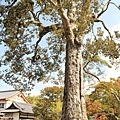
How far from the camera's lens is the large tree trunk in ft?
20.0

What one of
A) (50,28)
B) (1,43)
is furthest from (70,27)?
(1,43)

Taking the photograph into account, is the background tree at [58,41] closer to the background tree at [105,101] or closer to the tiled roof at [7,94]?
the background tree at [105,101]

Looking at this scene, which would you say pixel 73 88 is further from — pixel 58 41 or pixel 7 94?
pixel 7 94

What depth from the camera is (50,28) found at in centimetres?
793

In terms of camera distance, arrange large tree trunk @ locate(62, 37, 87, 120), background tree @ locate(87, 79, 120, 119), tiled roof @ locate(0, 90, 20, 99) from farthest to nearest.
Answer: tiled roof @ locate(0, 90, 20, 99) → background tree @ locate(87, 79, 120, 119) → large tree trunk @ locate(62, 37, 87, 120)

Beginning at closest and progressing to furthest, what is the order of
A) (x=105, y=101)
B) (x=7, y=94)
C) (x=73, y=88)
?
(x=73, y=88) → (x=105, y=101) → (x=7, y=94)

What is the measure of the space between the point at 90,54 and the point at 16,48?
2890mm

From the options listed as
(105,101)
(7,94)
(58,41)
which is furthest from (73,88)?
(7,94)

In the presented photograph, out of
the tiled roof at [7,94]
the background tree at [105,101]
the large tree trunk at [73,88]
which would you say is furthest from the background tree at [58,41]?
the tiled roof at [7,94]

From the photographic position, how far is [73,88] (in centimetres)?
635

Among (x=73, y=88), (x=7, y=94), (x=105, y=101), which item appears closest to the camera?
(x=73, y=88)

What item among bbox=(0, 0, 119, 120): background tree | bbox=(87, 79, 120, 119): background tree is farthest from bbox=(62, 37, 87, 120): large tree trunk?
bbox=(87, 79, 120, 119): background tree

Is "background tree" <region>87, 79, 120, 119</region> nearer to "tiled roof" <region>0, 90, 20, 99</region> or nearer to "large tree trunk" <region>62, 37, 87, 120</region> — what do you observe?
"large tree trunk" <region>62, 37, 87, 120</region>

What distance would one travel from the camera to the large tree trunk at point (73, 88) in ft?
20.0
